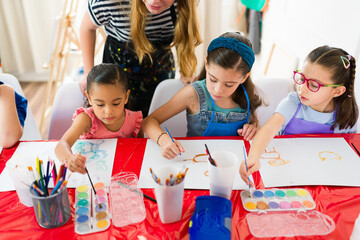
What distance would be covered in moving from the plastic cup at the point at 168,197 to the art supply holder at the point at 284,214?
0.19 meters

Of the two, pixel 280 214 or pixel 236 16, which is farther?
pixel 236 16

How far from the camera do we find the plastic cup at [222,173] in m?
0.79

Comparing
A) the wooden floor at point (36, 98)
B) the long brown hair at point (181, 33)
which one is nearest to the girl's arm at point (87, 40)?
the long brown hair at point (181, 33)

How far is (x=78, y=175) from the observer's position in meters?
0.95

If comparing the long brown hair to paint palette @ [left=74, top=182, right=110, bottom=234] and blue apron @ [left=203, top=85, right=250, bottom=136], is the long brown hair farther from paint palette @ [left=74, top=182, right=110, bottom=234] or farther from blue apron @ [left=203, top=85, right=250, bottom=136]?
paint palette @ [left=74, top=182, right=110, bottom=234]

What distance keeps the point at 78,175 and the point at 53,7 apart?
255 cm

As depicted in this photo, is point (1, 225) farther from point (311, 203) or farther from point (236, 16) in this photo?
point (236, 16)

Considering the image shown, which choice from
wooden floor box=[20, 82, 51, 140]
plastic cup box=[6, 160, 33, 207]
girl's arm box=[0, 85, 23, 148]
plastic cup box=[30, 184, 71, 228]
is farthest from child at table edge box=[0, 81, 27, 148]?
wooden floor box=[20, 82, 51, 140]

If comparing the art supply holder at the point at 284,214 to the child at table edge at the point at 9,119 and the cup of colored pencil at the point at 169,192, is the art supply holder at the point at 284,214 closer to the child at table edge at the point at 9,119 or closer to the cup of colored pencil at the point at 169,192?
the cup of colored pencil at the point at 169,192

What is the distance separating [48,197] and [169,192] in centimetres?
28

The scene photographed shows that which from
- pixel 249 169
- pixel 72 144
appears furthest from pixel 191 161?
pixel 72 144

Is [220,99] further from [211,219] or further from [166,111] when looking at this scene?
[211,219]

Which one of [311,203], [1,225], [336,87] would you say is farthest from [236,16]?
[1,225]

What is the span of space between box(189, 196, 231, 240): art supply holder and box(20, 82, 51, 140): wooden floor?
2.15 m
